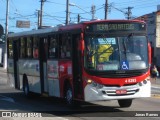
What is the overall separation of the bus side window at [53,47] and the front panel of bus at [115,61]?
2.65 metres

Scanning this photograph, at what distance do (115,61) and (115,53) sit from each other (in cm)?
26

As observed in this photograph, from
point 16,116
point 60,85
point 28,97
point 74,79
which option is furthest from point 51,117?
point 28,97

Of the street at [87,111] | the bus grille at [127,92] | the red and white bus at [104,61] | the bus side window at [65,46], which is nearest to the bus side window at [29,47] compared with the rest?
the street at [87,111]

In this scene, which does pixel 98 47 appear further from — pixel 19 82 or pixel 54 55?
pixel 19 82

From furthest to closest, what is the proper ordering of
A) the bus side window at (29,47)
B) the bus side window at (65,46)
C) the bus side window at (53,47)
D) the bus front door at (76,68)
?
the bus side window at (29,47)
the bus side window at (53,47)
the bus side window at (65,46)
the bus front door at (76,68)

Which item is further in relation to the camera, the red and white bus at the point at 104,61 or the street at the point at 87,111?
the red and white bus at the point at 104,61

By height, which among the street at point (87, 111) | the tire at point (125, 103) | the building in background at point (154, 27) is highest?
the building in background at point (154, 27)

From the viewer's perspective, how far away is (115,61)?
1527 cm

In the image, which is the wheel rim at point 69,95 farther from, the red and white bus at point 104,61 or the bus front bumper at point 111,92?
the bus front bumper at point 111,92

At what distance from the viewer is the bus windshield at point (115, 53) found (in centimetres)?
1520

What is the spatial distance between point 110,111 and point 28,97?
7.31 meters

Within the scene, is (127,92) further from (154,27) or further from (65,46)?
(154,27)

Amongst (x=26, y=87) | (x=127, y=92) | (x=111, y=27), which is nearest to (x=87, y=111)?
(x=127, y=92)

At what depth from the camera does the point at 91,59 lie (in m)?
15.2
